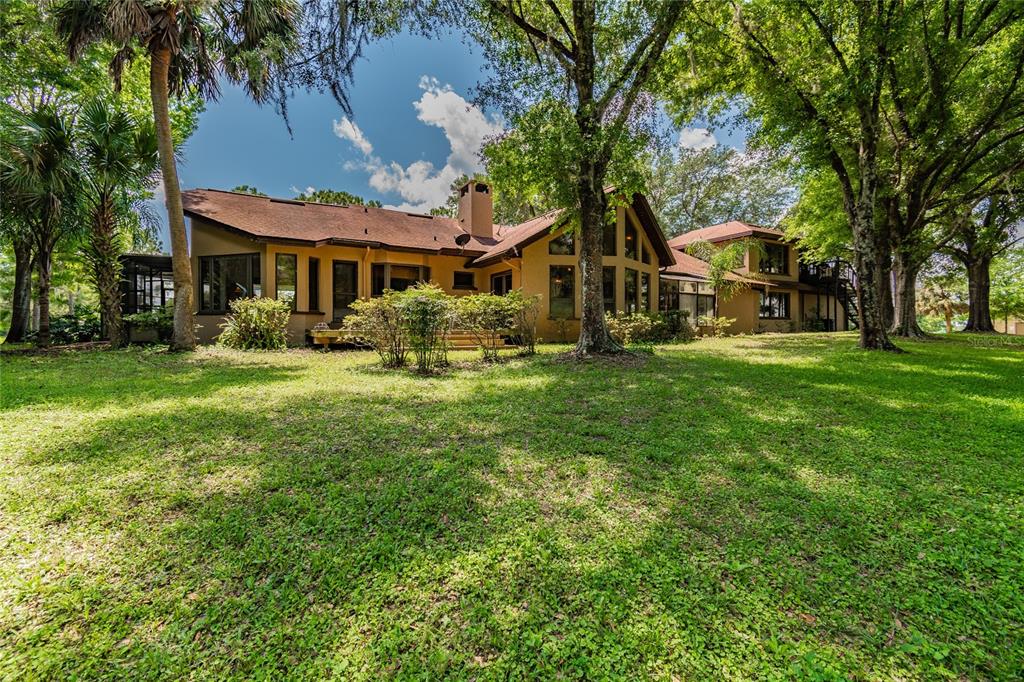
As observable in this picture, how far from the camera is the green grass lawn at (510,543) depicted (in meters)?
1.92

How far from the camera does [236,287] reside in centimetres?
1463

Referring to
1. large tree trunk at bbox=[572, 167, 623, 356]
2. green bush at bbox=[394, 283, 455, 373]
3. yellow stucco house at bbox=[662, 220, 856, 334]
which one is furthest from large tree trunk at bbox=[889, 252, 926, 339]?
green bush at bbox=[394, 283, 455, 373]

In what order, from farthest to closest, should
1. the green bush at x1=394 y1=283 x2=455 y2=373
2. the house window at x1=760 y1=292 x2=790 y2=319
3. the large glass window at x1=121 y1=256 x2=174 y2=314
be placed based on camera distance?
the house window at x1=760 y1=292 x2=790 y2=319
the large glass window at x1=121 y1=256 x2=174 y2=314
the green bush at x1=394 y1=283 x2=455 y2=373

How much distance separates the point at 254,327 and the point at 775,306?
1060 inches

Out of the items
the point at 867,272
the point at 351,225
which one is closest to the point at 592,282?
the point at 867,272

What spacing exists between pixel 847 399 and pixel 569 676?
6.35m

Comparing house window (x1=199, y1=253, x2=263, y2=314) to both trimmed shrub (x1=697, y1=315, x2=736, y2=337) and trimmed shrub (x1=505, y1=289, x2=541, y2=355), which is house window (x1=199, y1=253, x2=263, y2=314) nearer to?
trimmed shrub (x1=505, y1=289, x2=541, y2=355)

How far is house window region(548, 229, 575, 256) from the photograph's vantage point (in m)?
16.2

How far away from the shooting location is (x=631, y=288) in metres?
17.8

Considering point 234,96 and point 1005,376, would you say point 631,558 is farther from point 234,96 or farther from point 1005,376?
point 234,96

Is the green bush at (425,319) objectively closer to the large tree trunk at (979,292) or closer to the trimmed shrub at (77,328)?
the trimmed shrub at (77,328)

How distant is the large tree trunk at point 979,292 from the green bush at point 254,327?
3097cm

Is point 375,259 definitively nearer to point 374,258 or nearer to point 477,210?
point 374,258

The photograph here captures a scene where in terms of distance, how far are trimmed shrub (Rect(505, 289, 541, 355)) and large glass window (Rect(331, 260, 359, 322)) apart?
793 centimetres
